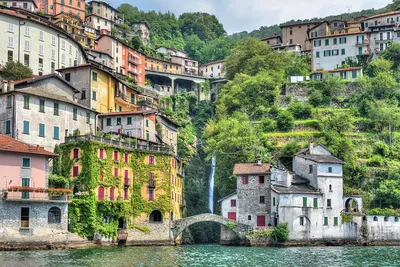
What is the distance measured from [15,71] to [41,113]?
11.3 metres

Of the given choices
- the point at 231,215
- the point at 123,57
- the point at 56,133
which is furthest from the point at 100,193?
the point at 123,57

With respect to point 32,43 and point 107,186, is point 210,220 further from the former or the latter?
point 32,43

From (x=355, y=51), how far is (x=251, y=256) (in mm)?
72652

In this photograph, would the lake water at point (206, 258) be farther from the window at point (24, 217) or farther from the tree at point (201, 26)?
the tree at point (201, 26)

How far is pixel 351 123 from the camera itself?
9606cm

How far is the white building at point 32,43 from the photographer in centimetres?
8038

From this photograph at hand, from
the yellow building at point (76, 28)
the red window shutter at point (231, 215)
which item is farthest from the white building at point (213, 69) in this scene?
the red window shutter at point (231, 215)

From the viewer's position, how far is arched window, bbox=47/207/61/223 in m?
60.0

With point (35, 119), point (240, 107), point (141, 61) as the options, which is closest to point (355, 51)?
point (240, 107)

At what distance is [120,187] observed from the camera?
70000 millimetres

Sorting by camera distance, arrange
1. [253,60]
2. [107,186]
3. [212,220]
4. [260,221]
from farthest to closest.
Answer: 1. [253,60]
2. [260,221]
3. [212,220]
4. [107,186]

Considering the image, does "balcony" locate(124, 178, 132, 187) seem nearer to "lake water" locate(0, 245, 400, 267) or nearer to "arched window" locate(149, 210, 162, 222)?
"arched window" locate(149, 210, 162, 222)

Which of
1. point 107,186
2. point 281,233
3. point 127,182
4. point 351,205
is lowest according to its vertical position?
point 281,233

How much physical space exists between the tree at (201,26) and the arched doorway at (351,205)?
4462 inches
